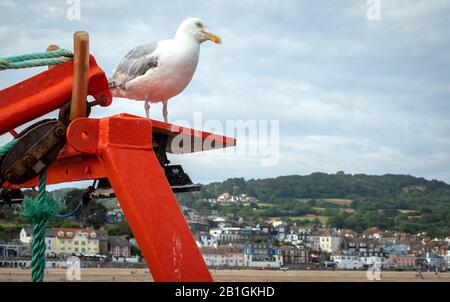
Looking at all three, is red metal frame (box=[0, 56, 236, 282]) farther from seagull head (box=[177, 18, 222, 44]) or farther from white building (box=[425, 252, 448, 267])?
white building (box=[425, 252, 448, 267])

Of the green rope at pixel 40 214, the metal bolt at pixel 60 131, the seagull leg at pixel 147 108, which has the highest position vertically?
the seagull leg at pixel 147 108

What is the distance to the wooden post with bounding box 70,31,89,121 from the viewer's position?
171 inches

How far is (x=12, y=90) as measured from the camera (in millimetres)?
4547

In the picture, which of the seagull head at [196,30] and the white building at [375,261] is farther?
the white building at [375,261]

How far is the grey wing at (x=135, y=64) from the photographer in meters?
7.62

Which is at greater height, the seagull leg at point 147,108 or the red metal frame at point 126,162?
the seagull leg at point 147,108

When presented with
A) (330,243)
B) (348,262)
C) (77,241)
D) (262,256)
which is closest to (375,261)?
(348,262)

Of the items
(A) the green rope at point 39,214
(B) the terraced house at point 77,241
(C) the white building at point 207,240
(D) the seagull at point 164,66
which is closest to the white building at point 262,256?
(C) the white building at point 207,240

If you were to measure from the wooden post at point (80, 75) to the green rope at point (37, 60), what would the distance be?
0.42 feet

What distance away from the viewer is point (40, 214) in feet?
15.3

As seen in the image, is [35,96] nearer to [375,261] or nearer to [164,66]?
[164,66]

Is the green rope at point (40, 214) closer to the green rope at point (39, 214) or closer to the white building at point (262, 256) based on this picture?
the green rope at point (39, 214)

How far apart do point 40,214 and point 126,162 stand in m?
0.68

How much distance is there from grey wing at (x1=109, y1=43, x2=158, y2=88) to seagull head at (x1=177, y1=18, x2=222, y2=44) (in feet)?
1.21
